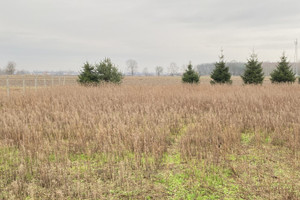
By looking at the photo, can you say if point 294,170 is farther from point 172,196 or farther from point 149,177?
point 149,177

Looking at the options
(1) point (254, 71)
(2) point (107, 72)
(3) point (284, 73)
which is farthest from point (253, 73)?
(2) point (107, 72)

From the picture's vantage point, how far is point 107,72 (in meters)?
18.1

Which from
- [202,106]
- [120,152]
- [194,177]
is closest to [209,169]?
[194,177]

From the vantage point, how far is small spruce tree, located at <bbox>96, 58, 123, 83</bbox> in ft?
58.5

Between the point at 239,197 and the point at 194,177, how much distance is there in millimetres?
699

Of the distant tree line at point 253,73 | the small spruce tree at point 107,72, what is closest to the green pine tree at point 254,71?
the distant tree line at point 253,73

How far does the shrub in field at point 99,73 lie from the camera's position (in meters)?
17.8

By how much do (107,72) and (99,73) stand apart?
782 millimetres

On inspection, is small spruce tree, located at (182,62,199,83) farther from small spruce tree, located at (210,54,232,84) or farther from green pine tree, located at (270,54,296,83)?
green pine tree, located at (270,54,296,83)

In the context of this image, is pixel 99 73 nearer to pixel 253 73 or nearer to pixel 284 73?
pixel 253 73

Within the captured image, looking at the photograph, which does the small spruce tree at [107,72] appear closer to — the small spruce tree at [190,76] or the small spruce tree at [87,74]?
the small spruce tree at [87,74]

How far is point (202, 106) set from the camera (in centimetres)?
851

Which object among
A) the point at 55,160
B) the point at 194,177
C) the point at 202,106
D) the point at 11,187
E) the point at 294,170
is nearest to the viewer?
the point at 11,187

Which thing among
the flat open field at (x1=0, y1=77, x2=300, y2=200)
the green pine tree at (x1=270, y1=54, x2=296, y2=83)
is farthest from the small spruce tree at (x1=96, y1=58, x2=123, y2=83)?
the green pine tree at (x1=270, y1=54, x2=296, y2=83)
